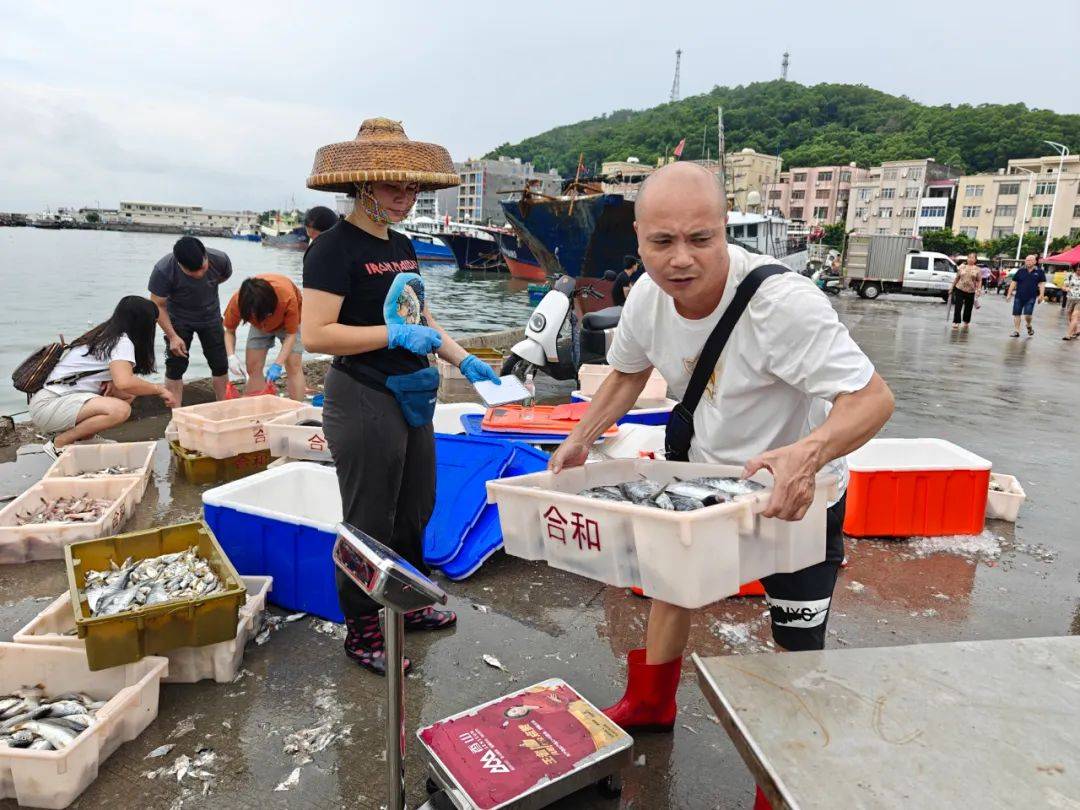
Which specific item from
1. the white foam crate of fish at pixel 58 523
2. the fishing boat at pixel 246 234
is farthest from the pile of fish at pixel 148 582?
the fishing boat at pixel 246 234

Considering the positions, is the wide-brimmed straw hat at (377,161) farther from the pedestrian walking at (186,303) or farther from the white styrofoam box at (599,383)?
the pedestrian walking at (186,303)

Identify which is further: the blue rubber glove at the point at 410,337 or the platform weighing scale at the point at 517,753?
the blue rubber glove at the point at 410,337

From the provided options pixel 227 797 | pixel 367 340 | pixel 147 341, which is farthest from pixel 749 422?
pixel 147 341

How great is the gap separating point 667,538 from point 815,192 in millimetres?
116673

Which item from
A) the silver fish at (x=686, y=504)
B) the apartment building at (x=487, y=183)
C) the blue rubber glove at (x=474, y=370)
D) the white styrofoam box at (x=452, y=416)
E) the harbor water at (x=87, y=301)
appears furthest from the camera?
the apartment building at (x=487, y=183)

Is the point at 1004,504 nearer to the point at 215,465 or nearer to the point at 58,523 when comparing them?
the point at 215,465

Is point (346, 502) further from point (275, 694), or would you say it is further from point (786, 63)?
point (786, 63)

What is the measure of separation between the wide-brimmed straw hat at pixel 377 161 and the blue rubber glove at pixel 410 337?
1.87ft

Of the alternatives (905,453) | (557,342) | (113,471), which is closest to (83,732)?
(113,471)

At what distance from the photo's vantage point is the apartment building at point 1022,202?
70.9 m

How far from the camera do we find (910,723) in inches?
56.0

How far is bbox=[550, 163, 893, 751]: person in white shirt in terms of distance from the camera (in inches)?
66.2

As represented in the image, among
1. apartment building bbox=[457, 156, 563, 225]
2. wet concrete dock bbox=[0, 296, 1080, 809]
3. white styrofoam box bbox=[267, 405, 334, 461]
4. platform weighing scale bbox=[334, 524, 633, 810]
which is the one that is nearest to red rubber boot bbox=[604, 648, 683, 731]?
wet concrete dock bbox=[0, 296, 1080, 809]

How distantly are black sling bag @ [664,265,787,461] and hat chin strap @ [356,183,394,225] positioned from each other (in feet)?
4.59
